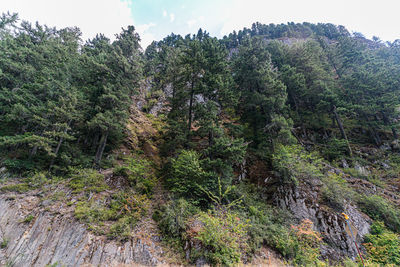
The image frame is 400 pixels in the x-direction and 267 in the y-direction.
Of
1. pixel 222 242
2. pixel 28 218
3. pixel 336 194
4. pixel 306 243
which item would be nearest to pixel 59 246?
pixel 28 218

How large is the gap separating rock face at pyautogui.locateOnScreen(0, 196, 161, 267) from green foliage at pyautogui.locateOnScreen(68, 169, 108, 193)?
1644 millimetres

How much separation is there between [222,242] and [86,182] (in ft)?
26.0

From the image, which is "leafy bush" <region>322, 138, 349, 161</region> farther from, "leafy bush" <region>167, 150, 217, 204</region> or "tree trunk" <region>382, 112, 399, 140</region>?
"leafy bush" <region>167, 150, 217, 204</region>

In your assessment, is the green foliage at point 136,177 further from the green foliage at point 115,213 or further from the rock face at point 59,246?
the rock face at point 59,246

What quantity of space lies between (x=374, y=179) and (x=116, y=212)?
58.5 feet

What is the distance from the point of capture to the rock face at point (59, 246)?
5.26 m

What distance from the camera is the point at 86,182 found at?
329 inches

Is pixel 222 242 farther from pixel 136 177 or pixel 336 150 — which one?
pixel 336 150

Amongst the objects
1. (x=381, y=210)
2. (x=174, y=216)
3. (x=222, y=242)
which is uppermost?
(x=381, y=210)

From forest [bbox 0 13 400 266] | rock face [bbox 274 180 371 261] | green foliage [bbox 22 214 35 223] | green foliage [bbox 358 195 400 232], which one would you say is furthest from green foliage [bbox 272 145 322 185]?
Answer: green foliage [bbox 22 214 35 223]

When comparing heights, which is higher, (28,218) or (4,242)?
(28,218)

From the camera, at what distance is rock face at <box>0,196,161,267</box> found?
5265 millimetres

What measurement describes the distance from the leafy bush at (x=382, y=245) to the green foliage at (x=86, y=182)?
532 inches

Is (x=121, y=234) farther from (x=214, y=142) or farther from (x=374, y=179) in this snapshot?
(x=374, y=179)
